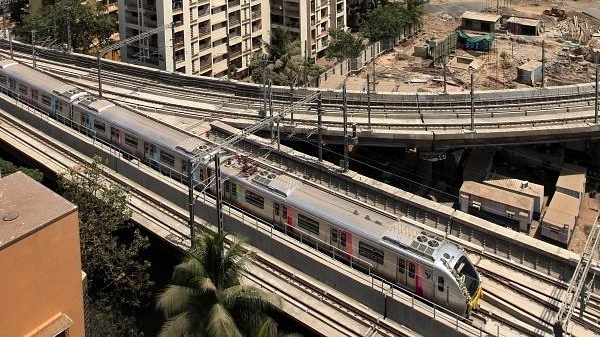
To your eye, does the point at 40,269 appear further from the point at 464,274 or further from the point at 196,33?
the point at 196,33

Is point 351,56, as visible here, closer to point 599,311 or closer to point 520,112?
point 520,112

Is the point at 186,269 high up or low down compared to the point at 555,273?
up

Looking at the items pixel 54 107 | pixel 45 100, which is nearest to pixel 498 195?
pixel 54 107

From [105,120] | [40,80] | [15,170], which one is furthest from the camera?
[40,80]

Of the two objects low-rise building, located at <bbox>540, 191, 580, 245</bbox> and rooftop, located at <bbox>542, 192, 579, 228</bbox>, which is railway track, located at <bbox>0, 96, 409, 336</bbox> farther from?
rooftop, located at <bbox>542, 192, 579, 228</bbox>

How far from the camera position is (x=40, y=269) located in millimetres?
11984

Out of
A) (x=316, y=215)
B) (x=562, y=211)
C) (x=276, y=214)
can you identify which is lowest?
(x=562, y=211)

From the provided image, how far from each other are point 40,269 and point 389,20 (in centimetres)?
4675

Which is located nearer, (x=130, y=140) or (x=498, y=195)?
(x=130, y=140)

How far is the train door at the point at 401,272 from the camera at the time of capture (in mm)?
17766

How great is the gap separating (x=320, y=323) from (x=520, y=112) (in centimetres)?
1875

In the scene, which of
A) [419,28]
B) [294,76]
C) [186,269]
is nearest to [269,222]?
[186,269]

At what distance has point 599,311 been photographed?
18.2m

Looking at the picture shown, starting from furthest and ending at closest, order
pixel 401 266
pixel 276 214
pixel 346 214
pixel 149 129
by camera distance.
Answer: pixel 149 129, pixel 276 214, pixel 346 214, pixel 401 266
